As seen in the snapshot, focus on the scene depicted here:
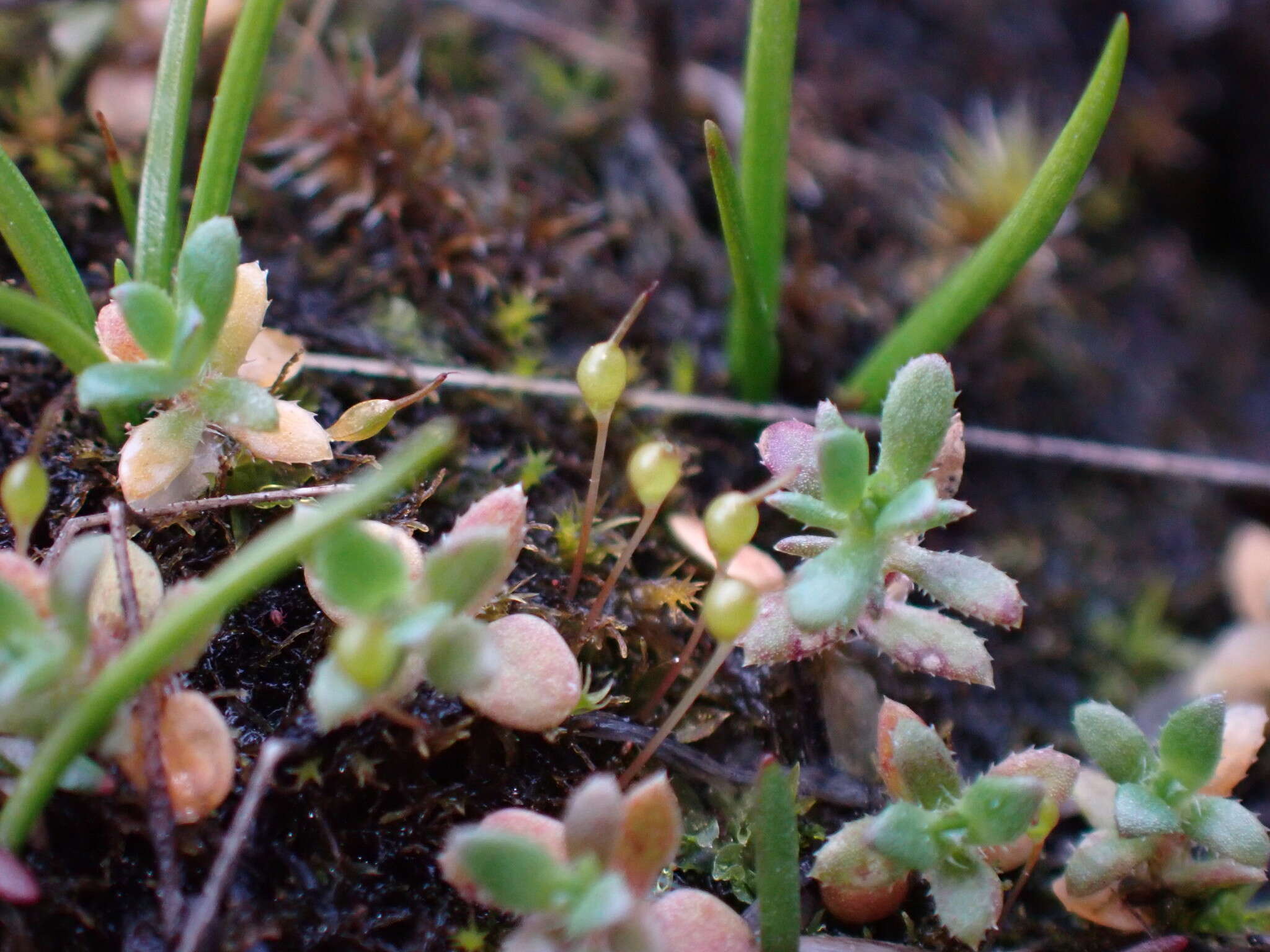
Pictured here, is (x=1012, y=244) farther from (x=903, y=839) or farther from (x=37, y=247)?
(x=37, y=247)

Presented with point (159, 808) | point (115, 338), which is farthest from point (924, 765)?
point (115, 338)

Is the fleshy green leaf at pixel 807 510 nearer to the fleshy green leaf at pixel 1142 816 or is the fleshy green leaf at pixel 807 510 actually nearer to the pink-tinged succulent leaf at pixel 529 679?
the pink-tinged succulent leaf at pixel 529 679

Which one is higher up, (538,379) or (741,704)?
(538,379)

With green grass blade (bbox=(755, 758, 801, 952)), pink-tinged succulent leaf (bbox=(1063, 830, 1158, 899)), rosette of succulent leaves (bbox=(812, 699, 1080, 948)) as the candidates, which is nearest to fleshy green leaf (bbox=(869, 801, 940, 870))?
rosette of succulent leaves (bbox=(812, 699, 1080, 948))

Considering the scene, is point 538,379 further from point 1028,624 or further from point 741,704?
point 1028,624

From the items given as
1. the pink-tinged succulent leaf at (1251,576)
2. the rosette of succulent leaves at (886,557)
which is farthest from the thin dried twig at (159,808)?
the pink-tinged succulent leaf at (1251,576)

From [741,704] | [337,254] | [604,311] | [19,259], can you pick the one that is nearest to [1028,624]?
[741,704]

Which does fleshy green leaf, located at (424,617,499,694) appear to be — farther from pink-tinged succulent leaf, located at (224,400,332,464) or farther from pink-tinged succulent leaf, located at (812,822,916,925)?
pink-tinged succulent leaf, located at (812,822,916,925)
